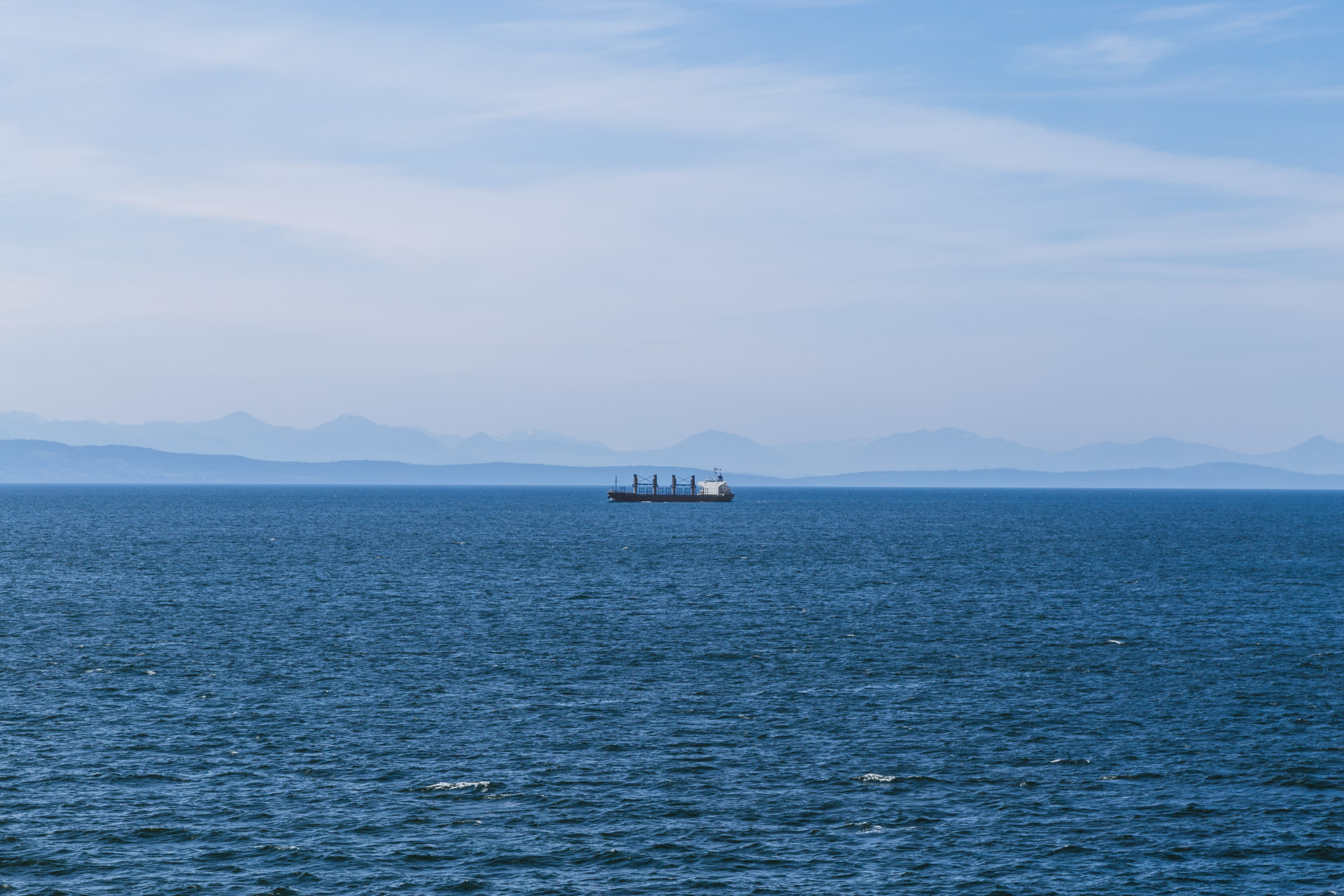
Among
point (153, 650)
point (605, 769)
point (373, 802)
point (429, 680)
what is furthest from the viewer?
point (153, 650)

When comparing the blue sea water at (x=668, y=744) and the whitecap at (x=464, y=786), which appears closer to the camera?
the blue sea water at (x=668, y=744)

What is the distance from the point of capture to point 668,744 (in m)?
50.1

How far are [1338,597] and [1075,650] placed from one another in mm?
43940

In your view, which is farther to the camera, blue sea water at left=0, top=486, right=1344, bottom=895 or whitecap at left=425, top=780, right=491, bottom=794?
whitecap at left=425, top=780, right=491, bottom=794

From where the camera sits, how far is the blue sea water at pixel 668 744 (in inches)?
1436

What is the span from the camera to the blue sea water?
36469mm

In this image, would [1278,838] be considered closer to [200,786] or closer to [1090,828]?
[1090,828]

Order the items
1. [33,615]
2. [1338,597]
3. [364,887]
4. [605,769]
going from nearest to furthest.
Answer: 1. [364,887]
2. [605,769]
3. [33,615]
4. [1338,597]

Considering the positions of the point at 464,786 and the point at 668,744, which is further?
the point at 668,744

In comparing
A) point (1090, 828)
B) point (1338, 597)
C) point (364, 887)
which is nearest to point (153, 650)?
point (364, 887)

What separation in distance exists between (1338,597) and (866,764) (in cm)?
7634

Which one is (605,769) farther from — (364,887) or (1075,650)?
(1075,650)

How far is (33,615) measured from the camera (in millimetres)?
89000

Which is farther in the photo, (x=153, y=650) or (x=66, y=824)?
(x=153, y=650)
